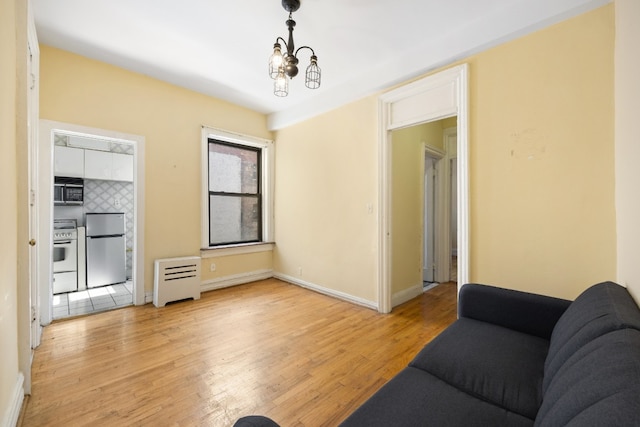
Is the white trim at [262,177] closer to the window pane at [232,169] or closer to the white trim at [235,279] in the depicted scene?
the window pane at [232,169]

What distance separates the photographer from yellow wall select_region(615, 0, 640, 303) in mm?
1279

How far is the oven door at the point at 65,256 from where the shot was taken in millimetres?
3805

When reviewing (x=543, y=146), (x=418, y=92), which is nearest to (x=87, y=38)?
(x=418, y=92)

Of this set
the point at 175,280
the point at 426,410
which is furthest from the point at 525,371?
the point at 175,280

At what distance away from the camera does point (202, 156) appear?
3832 mm

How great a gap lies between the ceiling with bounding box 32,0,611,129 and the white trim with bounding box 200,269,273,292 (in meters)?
Result: 2.81

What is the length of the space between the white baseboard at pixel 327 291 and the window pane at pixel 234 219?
Answer: 2.86 feet

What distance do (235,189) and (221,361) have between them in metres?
2.89

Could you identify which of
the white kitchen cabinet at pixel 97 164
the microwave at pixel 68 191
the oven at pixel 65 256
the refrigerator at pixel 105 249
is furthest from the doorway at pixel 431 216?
the microwave at pixel 68 191

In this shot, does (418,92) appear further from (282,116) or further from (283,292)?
(283,292)

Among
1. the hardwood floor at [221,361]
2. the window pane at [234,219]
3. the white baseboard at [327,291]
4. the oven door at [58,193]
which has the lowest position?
the hardwood floor at [221,361]

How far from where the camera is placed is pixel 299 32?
2.49 meters

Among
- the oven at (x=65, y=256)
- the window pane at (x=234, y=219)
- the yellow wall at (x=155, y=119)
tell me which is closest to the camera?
the yellow wall at (x=155, y=119)

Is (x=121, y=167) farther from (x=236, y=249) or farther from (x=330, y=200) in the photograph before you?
(x=330, y=200)
